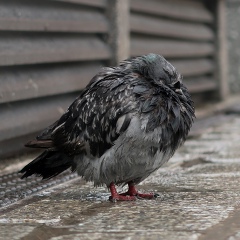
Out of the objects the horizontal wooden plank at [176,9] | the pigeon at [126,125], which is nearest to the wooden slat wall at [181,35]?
the horizontal wooden plank at [176,9]

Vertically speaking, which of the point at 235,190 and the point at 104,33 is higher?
the point at 104,33

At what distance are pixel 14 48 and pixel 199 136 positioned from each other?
2.83 metres

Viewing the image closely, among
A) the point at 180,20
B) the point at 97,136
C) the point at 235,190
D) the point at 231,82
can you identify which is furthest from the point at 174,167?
the point at 231,82

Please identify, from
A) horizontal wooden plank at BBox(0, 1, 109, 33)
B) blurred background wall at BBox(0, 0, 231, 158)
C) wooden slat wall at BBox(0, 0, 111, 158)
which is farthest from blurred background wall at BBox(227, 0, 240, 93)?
wooden slat wall at BBox(0, 0, 111, 158)

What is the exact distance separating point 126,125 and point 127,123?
0.01 meters

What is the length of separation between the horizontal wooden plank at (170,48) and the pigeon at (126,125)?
14.5 feet

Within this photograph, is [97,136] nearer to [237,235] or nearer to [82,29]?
[237,235]

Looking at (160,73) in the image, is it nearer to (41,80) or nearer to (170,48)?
(41,80)

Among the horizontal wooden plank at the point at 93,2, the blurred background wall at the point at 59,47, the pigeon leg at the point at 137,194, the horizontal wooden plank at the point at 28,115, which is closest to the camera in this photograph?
the pigeon leg at the point at 137,194

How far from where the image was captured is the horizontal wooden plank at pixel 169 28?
31.8 ft

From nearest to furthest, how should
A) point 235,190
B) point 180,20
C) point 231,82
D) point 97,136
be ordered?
1. point 97,136
2. point 235,190
3. point 180,20
4. point 231,82

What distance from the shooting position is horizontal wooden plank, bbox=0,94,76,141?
254 inches

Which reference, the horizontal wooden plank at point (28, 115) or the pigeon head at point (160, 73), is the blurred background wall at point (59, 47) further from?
the pigeon head at point (160, 73)

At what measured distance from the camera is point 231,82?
582 inches
